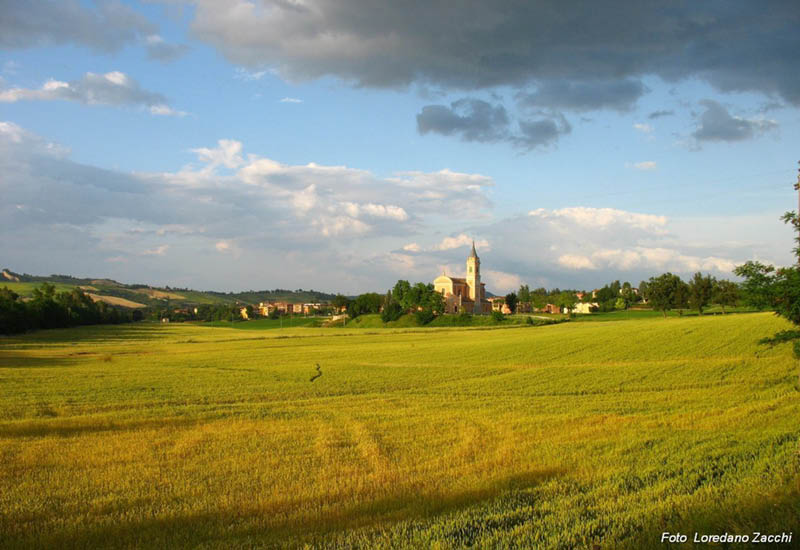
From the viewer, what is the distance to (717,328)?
52.8 meters

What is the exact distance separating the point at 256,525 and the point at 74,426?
12920 mm

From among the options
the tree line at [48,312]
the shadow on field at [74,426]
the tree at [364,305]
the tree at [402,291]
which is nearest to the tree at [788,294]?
the shadow on field at [74,426]

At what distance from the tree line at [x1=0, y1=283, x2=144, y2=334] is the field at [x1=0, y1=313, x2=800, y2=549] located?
86408 mm

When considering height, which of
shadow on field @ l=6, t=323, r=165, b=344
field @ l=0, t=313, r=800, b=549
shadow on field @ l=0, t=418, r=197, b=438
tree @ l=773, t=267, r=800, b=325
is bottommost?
shadow on field @ l=6, t=323, r=165, b=344

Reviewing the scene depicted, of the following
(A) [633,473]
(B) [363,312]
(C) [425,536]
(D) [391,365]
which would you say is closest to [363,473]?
(C) [425,536]

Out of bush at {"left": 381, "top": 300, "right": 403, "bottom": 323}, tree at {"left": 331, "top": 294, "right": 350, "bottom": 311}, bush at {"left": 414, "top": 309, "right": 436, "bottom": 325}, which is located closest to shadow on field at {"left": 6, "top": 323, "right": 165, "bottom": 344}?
bush at {"left": 381, "top": 300, "right": 403, "bottom": 323}

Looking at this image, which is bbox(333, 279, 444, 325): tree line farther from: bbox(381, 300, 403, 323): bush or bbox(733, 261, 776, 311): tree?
bbox(733, 261, 776, 311): tree

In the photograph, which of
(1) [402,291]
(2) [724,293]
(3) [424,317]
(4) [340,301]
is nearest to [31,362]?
(3) [424,317]

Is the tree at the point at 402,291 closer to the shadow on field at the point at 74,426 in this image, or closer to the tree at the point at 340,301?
the tree at the point at 340,301

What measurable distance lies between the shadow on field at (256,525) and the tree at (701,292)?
4491 inches

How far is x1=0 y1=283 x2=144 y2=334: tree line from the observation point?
332ft

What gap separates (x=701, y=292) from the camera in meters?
110

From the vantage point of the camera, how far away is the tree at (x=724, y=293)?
10344 centimetres

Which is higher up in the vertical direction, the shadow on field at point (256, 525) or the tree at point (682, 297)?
the tree at point (682, 297)
